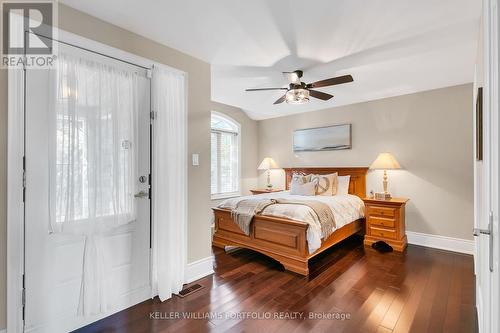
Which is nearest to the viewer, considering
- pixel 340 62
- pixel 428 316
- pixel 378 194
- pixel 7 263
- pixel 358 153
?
pixel 7 263

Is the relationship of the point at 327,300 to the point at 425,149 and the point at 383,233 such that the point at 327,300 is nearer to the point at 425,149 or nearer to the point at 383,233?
the point at 383,233

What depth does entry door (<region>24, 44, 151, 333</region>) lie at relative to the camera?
1.76m

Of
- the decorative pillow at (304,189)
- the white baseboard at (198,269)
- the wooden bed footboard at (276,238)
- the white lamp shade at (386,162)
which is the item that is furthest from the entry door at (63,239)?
the white lamp shade at (386,162)

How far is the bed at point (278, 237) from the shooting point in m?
2.89

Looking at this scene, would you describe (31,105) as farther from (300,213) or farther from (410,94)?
(410,94)

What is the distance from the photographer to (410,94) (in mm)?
4051

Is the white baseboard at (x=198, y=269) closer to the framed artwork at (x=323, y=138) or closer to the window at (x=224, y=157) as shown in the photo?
the window at (x=224, y=157)

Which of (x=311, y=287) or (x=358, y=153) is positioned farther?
(x=358, y=153)

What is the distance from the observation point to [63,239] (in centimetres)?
191

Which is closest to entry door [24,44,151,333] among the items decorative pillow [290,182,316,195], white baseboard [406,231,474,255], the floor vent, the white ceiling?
the floor vent

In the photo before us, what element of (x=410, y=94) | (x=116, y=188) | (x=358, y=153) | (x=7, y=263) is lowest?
(x=7, y=263)

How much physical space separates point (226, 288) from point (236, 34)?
2453 mm

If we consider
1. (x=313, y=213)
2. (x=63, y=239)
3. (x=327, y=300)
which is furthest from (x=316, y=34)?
(x=63, y=239)

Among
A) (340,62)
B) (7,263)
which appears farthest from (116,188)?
(340,62)
